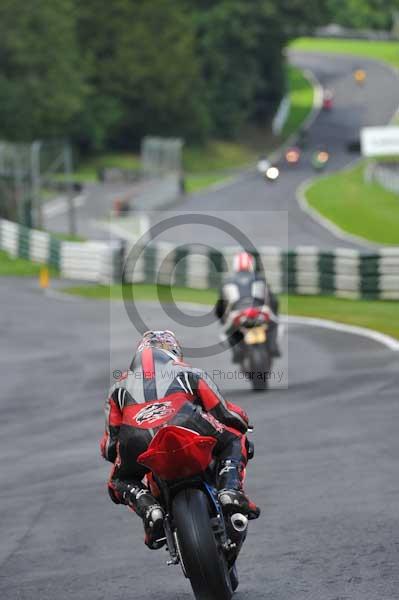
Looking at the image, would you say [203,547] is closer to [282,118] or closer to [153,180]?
[153,180]

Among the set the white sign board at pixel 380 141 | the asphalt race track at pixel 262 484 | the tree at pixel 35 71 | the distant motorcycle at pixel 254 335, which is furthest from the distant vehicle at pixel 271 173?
the tree at pixel 35 71

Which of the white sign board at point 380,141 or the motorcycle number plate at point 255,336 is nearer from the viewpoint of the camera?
the motorcycle number plate at point 255,336

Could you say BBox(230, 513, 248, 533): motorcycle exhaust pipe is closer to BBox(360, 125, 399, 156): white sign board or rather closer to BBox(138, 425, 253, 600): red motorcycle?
BBox(138, 425, 253, 600): red motorcycle

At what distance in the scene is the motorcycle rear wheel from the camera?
648cm

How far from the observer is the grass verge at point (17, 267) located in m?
Result: 38.2

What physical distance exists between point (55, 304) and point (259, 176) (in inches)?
1834

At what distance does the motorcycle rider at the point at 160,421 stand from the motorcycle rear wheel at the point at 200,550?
0.25 m

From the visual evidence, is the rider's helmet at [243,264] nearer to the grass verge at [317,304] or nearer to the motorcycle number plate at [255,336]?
the motorcycle number plate at [255,336]

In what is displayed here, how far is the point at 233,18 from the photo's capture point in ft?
320

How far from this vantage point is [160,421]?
22.6 feet

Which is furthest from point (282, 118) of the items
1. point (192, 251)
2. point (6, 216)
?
point (192, 251)

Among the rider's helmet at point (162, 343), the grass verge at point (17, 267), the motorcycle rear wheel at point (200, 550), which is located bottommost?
the grass verge at point (17, 267)

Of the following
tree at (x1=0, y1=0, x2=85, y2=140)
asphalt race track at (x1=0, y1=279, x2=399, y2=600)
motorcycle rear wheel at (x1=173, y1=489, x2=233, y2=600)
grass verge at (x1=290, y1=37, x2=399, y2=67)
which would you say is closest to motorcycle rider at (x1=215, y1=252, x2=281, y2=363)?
asphalt race track at (x1=0, y1=279, x2=399, y2=600)

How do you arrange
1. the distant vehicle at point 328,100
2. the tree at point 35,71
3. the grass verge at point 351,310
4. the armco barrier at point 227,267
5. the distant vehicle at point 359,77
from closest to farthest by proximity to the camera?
the grass verge at point 351,310
the armco barrier at point 227,267
the tree at point 35,71
the distant vehicle at point 328,100
the distant vehicle at point 359,77
